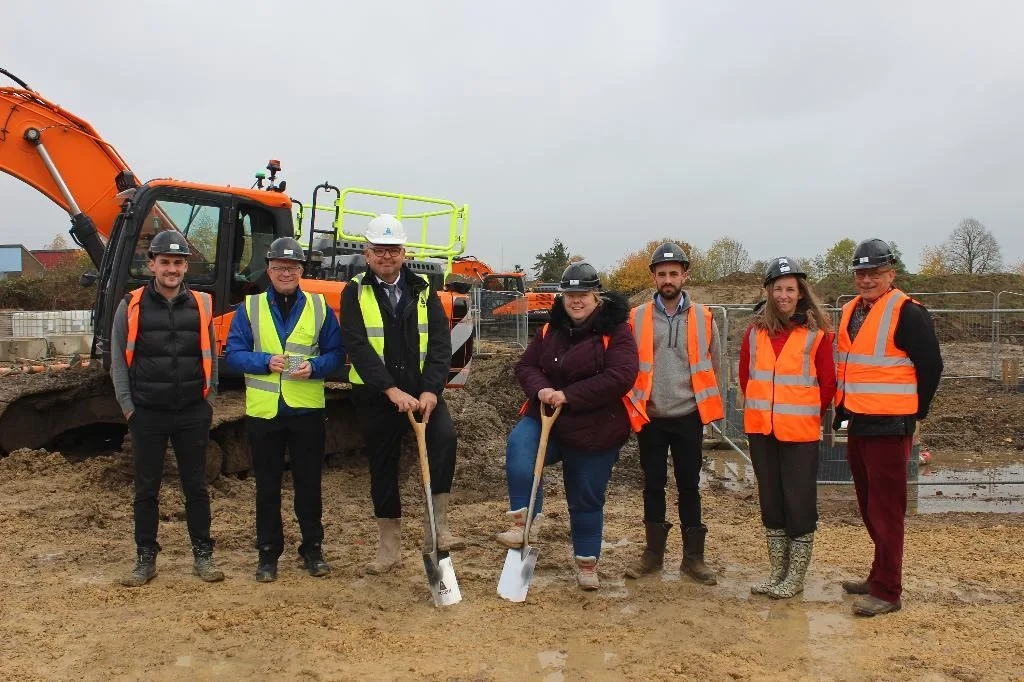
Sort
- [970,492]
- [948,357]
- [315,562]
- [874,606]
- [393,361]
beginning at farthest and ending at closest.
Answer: [948,357], [970,492], [315,562], [393,361], [874,606]

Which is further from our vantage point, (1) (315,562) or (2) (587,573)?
(1) (315,562)

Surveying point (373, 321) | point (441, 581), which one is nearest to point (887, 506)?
point (441, 581)

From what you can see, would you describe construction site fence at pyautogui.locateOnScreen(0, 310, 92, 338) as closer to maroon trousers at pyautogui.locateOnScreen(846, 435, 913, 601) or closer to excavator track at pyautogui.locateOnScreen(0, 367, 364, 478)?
excavator track at pyautogui.locateOnScreen(0, 367, 364, 478)

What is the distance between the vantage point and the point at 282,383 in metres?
4.92

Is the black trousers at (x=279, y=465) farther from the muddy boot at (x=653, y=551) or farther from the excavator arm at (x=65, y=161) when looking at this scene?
the excavator arm at (x=65, y=161)

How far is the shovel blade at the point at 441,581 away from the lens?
4.66m

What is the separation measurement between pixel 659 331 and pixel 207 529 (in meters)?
3.01

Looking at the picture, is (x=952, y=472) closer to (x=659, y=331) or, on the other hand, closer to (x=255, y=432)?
(x=659, y=331)

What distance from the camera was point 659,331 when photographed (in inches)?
200

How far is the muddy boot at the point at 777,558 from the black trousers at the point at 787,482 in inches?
1.9

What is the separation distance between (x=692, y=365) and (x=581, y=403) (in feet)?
2.61

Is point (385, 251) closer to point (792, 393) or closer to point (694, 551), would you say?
point (792, 393)

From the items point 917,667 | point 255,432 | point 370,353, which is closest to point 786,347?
point 917,667

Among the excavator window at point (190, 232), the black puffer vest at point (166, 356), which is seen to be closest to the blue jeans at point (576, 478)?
the black puffer vest at point (166, 356)
